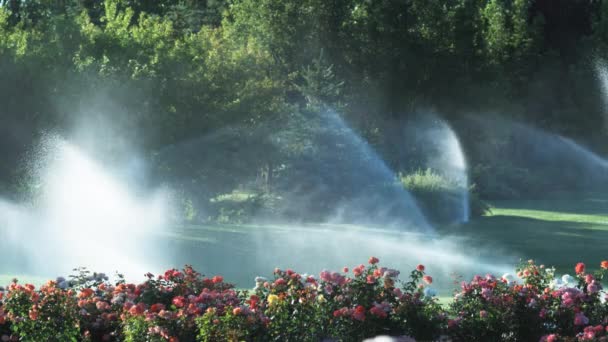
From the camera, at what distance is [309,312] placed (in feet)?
22.4

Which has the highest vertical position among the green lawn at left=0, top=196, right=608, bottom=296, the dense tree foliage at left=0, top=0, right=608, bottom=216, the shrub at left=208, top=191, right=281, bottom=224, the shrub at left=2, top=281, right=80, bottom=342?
the dense tree foliage at left=0, top=0, right=608, bottom=216

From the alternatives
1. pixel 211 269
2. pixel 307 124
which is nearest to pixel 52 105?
pixel 307 124

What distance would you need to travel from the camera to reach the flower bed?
657 cm

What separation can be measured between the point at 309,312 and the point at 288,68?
30778mm

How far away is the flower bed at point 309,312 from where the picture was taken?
259 inches

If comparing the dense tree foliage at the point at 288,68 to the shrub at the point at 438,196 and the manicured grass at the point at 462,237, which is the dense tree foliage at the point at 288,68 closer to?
the shrub at the point at 438,196

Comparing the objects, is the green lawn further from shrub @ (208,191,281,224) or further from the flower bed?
the flower bed

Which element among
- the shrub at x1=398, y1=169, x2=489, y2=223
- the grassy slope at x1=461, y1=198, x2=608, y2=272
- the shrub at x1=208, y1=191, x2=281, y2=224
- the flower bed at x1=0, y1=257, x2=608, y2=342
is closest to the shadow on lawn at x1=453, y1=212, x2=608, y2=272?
the grassy slope at x1=461, y1=198, x2=608, y2=272

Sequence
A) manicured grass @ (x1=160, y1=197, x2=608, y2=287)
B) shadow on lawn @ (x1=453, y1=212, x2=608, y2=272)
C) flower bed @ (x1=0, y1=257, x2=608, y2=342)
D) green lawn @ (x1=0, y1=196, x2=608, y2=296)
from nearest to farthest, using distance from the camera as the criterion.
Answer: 1. flower bed @ (x1=0, y1=257, x2=608, y2=342)
2. green lawn @ (x1=0, y1=196, x2=608, y2=296)
3. manicured grass @ (x1=160, y1=197, x2=608, y2=287)
4. shadow on lawn @ (x1=453, y1=212, x2=608, y2=272)

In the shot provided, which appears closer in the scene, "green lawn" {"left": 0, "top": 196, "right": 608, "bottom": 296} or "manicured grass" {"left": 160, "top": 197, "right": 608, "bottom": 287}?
"green lawn" {"left": 0, "top": 196, "right": 608, "bottom": 296}

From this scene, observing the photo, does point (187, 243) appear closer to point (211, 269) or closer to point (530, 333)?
point (211, 269)

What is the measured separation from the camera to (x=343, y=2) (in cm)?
3891

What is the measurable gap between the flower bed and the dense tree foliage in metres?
16.1

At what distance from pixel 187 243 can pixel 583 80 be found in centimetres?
3140
